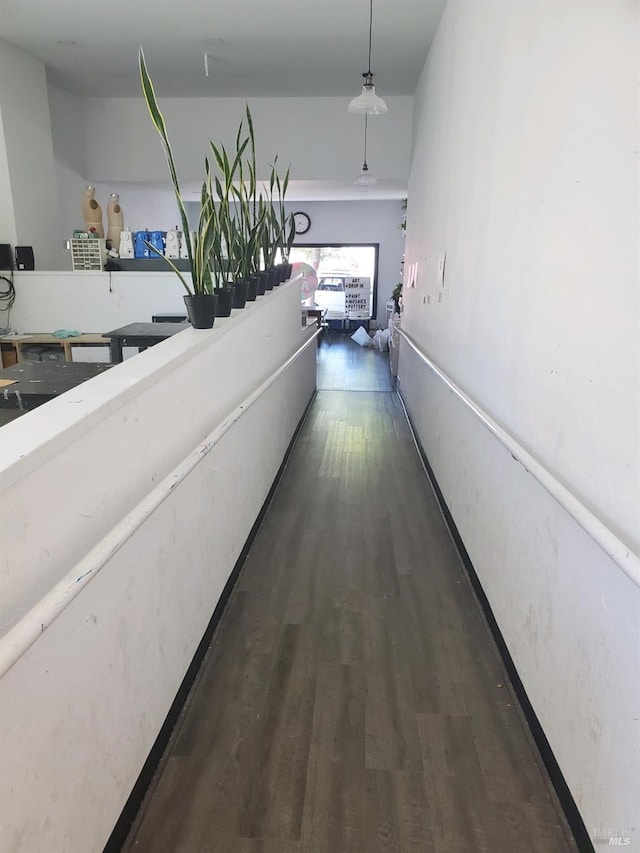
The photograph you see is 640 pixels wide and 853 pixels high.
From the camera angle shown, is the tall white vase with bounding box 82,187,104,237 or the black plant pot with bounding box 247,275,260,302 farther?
the tall white vase with bounding box 82,187,104,237

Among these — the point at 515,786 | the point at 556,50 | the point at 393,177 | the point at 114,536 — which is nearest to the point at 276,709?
the point at 515,786

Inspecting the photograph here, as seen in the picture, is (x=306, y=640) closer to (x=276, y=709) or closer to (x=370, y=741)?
(x=276, y=709)

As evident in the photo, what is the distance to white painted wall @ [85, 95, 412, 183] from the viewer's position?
19.6 ft

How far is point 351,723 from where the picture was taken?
5.36ft

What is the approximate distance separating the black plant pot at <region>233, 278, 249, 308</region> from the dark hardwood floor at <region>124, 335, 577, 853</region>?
→ 1158 millimetres

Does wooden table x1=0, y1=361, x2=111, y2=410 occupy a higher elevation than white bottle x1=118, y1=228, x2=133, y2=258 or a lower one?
lower

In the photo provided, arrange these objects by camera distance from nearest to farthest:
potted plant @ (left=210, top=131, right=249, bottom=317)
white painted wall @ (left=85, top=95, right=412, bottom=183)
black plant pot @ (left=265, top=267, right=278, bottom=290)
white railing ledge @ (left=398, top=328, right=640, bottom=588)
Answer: white railing ledge @ (left=398, top=328, right=640, bottom=588)
potted plant @ (left=210, top=131, right=249, bottom=317)
black plant pot @ (left=265, top=267, right=278, bottom=290)
white painted wall @ (left=85, top=95, right=412, bottom=183)

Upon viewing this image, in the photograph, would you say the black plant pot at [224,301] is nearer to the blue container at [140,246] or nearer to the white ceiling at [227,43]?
the blue container at [140,246]

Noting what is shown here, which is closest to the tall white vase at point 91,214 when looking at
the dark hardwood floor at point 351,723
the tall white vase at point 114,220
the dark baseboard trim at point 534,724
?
the tall white vase at point 114,220

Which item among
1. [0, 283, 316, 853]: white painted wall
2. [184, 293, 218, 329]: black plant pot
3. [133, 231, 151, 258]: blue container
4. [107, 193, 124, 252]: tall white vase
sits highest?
[107, 193, 124, 252]: tall white vase

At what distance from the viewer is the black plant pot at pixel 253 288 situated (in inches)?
105

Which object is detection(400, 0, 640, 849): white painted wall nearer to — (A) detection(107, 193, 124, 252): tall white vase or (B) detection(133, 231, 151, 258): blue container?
(B) detection(133, 231, 151, 258): blue container

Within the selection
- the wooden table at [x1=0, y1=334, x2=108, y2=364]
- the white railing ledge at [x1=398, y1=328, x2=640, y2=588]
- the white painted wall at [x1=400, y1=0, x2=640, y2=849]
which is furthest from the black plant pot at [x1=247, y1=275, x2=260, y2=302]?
the wooden table at [x1=0, y1=334, x2=108, y2=364]

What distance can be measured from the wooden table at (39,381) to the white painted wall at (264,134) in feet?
16.3
